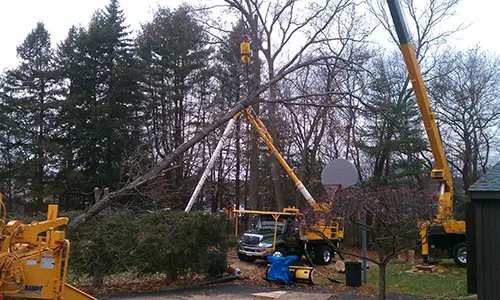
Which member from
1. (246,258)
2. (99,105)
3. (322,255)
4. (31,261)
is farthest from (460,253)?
(99,105)

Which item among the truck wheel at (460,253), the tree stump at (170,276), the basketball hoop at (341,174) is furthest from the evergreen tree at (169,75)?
the basketball hoop at (341,174)

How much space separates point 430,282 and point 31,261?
11.8 m

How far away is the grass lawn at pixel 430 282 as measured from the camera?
12.0 meters

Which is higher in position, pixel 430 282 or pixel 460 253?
pixel 460 253

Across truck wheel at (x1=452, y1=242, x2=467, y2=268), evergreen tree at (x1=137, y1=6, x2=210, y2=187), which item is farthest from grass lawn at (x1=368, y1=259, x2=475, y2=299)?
evergreen tree at (x1=137, y1=6, x2=210, y2=187)

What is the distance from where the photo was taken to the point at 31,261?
598cm

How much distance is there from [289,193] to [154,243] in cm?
2183

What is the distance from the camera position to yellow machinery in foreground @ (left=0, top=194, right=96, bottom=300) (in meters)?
5.86

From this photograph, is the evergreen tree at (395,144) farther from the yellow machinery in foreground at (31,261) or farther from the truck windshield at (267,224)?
the yellow machinery in foreground at (31,261)

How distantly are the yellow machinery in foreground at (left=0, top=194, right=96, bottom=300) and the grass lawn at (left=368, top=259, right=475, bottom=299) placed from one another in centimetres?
919

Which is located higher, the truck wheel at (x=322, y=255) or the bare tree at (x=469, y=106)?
the bare tree at (x=469, y=106)

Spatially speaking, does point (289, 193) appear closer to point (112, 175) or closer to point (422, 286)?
point (112, 175)

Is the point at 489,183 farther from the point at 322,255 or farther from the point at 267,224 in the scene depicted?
the point at 267,224

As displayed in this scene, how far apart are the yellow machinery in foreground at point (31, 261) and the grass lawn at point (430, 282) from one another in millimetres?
9191
